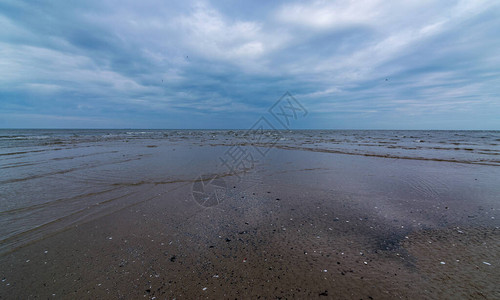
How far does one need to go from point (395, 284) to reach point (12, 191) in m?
11.2

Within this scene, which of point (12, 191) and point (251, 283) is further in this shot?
point (12, 191)

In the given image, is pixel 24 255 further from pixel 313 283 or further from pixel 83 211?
pixel 313 283

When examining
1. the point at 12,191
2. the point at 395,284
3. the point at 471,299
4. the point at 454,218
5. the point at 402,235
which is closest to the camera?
the point at 471,299

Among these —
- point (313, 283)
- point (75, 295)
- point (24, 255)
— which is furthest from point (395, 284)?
point (24, 255)

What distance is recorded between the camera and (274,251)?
11.9 ft

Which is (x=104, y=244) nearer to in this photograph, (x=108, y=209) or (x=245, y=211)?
(x=108, y=209)

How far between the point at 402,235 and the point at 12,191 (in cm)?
1190

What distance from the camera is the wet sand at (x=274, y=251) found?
9.19ft

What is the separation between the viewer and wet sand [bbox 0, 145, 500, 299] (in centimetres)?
280

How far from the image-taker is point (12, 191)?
22.3ft

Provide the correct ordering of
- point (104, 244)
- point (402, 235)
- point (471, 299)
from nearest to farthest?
point (471, 299) → point (104, 244) → point (402, 235)

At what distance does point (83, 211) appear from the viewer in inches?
211

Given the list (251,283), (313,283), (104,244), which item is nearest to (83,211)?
(104,244)

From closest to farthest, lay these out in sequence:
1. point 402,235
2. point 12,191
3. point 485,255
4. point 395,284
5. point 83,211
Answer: point 395,284, point 485,255, point 402,235, point 83,211, point 12,191
